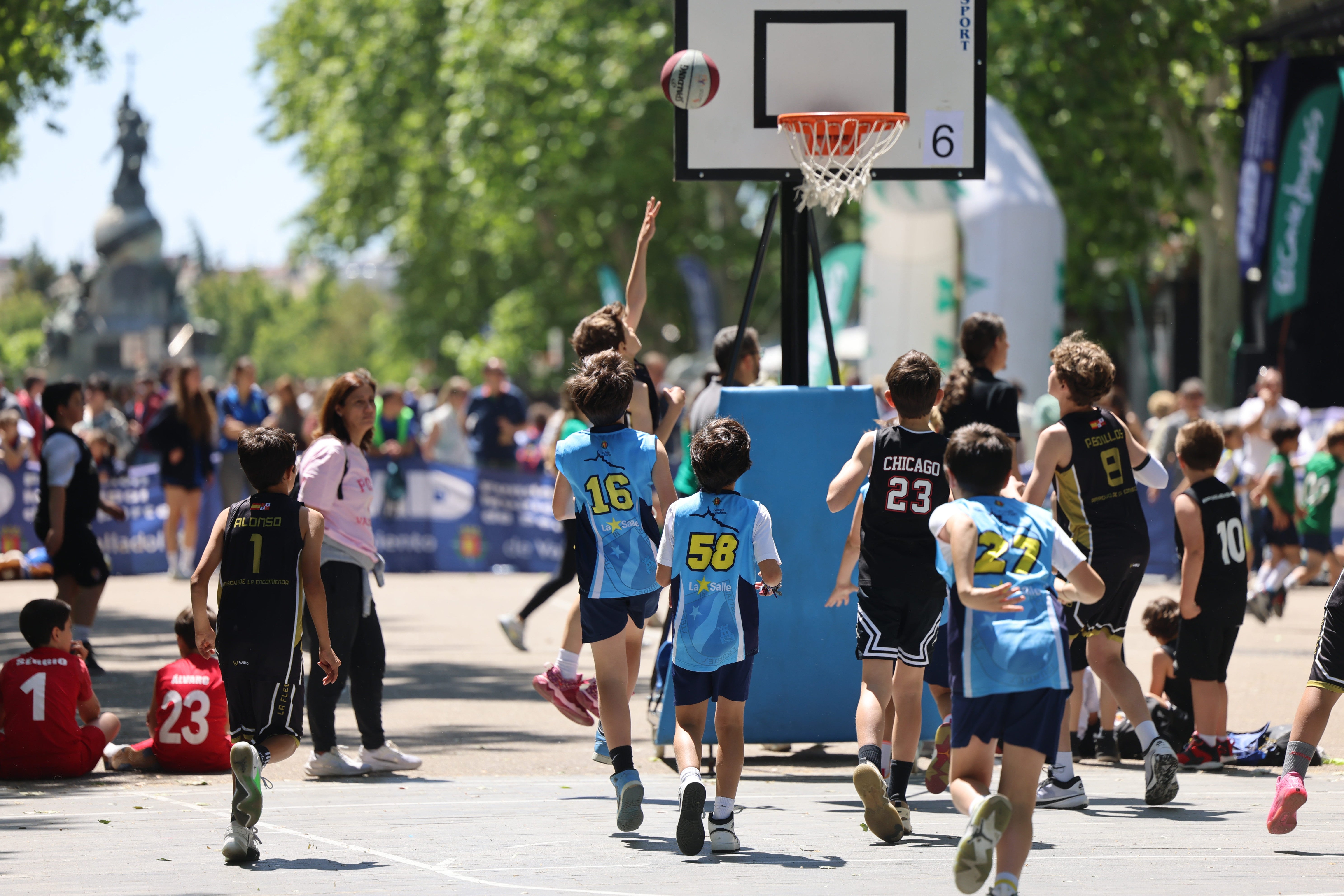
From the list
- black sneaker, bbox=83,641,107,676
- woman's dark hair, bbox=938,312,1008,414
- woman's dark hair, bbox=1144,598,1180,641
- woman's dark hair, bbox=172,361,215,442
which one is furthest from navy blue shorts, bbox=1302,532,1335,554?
woman's dark hair, bbox=172,361,215,442

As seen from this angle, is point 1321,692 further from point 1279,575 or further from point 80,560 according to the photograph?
point 1279,575

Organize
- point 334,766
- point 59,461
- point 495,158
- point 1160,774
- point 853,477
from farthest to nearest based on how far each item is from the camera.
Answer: point 495,158 → point 59,461 → point 334,766 → point 1160,774 → point 853,477

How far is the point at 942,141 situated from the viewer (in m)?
9.02

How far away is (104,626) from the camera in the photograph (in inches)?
551

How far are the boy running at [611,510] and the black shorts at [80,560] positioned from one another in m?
5.18

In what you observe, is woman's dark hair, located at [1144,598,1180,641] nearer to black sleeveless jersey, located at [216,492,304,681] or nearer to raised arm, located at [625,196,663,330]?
raised arm, located at [625,196,663,330]

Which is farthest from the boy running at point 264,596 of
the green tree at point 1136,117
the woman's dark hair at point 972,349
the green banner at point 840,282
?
the green banner at point 840,282

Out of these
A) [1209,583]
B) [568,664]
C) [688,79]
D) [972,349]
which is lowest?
[568,664]

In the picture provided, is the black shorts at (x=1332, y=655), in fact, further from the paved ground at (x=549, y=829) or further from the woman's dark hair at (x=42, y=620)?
the woman's dark hair at (x=42, y=620)

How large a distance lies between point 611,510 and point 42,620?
305 cm

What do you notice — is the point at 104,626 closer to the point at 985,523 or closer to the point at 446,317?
the point at 985,523

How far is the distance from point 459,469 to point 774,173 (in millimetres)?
11054

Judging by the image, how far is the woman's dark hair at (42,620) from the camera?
8086 mm

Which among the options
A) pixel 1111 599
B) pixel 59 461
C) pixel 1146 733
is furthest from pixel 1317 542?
pixel 59 461
